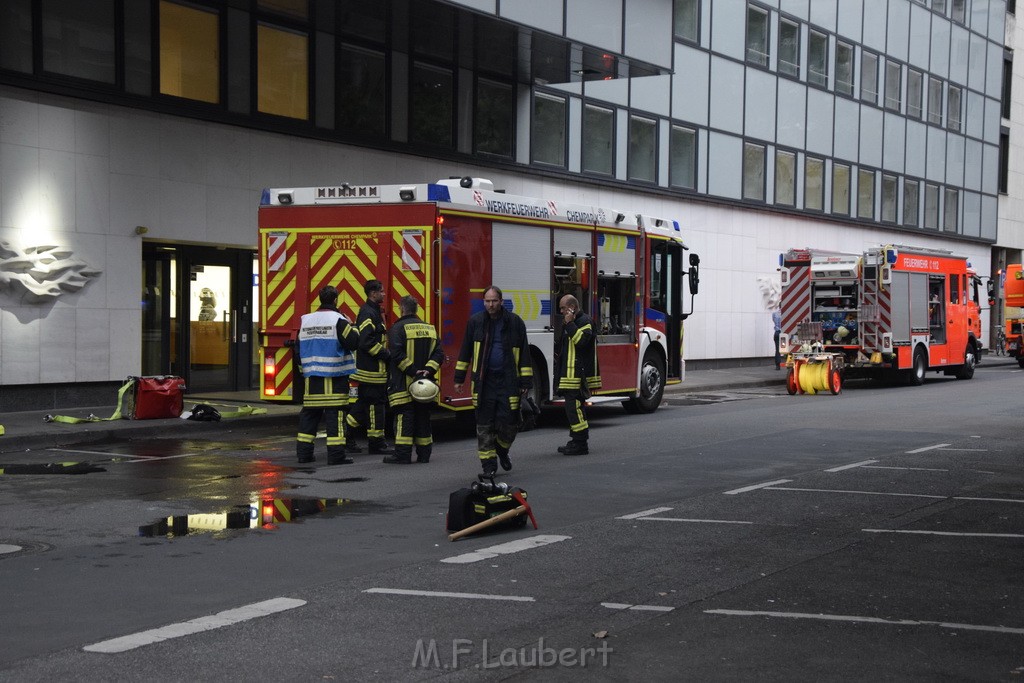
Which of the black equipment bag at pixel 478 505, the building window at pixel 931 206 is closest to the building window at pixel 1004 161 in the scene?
the building window at pixel 931 206

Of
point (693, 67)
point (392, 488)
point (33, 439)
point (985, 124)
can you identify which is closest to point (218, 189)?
point (33, 439)

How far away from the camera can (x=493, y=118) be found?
25.1 metres

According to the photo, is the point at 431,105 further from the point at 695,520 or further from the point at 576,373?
the point at 695,520

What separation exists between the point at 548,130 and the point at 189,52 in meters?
9.78

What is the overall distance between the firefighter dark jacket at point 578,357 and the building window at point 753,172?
20.3 meters

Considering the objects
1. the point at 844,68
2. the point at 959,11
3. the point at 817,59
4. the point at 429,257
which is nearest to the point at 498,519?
the point at 429,257

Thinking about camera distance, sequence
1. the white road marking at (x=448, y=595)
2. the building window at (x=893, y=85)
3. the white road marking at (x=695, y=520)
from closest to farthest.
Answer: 1. the white road marking at (x=448, y=595)
2. the white road marking at (x=695, y=520)
3. the building window at (x=893, y=85)

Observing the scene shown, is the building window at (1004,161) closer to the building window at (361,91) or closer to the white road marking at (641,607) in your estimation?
the building window at (361,91)

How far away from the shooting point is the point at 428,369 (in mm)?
12422

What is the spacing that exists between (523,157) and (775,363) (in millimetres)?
10821

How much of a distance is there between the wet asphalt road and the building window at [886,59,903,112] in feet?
94.5

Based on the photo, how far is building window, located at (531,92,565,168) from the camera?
26.3m

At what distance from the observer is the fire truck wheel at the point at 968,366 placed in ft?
101

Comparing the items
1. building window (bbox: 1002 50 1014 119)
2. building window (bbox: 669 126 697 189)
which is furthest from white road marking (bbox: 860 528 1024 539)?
building window (bbox: 1002 50 1014 119)
